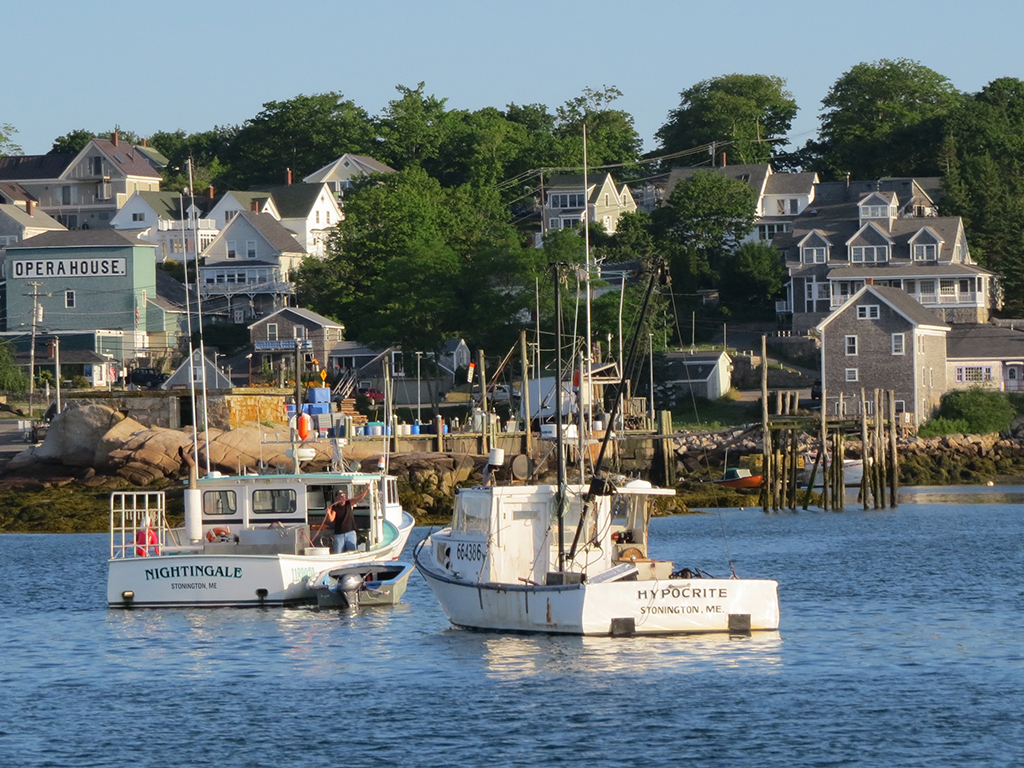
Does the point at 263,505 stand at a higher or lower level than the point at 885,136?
lower

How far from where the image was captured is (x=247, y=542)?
35.7 meters

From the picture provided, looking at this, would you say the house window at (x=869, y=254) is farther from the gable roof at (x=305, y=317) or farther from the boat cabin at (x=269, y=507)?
the boat cabin at (x=269, y=507)

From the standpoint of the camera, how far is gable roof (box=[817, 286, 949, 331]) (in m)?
87.8

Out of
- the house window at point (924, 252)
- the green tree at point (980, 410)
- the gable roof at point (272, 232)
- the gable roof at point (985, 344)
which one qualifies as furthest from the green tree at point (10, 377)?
the house window at point (924, 252)

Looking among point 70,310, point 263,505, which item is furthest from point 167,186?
point 263,505

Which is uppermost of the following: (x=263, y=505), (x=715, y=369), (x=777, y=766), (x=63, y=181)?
(x=63, y=181)

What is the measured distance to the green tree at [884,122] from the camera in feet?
445

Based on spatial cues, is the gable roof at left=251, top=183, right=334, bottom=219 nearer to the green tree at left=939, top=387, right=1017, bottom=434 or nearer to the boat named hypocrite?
the green tree at left=939, top=387, right=1017, bottom=434

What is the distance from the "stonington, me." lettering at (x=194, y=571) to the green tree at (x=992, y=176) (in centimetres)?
→ 8895

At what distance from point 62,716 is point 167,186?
13261 cm

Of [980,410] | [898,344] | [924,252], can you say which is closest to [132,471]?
[898,344]

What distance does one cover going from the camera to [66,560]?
48188mm

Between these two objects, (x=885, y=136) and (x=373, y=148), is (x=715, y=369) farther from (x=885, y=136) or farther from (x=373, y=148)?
(x=373, y=148)

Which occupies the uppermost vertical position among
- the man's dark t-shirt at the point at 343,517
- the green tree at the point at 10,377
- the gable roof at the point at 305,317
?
the gable roof at the point at 305,317
